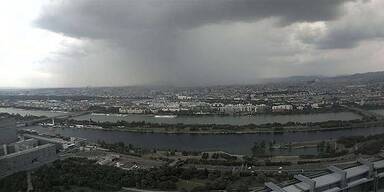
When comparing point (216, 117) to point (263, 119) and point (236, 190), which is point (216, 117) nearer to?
point (263, 119)

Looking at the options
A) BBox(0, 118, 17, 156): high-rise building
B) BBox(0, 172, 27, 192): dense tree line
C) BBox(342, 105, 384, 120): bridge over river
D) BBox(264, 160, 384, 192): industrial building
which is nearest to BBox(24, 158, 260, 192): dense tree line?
BBox(0, 172, 27, 192): dense tree line

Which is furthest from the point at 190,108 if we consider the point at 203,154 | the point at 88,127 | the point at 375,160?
the point at 375,160

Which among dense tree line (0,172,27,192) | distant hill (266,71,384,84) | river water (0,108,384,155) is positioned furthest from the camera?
distant hill (266,71,384,84)

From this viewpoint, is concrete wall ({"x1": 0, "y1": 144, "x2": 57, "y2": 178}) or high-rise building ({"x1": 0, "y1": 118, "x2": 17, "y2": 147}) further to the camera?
high-rise building ({"x1": 0, "y1": 118, "x2": 17, "y2": 147})

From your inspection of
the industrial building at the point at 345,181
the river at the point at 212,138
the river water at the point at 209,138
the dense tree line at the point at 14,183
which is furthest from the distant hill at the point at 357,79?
the industrial building at the point at 345,181

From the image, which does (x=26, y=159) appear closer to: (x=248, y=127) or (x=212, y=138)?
(x=212, y=138)

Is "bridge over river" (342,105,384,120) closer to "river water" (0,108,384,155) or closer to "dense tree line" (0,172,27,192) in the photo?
"river water" (0,108,384,155)

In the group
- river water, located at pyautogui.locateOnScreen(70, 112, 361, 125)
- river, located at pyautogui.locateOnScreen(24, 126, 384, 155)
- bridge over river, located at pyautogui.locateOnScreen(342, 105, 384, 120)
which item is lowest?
river, located at pyautogui.locateOnScreen(24, 126, 384, 155)

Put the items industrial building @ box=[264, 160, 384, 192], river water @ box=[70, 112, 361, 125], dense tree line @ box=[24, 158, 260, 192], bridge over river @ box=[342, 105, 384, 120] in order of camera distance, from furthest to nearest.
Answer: river water @ box=[70, 112, 361, 125] → bridge over river @ box=[342, 105, 384, 120] → dense tree line @ box=[24, 158, 260, 192] → industrial building @ box=[264, 160, 384, 192]

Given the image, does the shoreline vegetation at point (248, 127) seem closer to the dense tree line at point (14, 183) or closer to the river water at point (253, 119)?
the river water at point (253, 119)

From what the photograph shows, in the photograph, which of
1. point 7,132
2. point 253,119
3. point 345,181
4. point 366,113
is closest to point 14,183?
point 7,132
